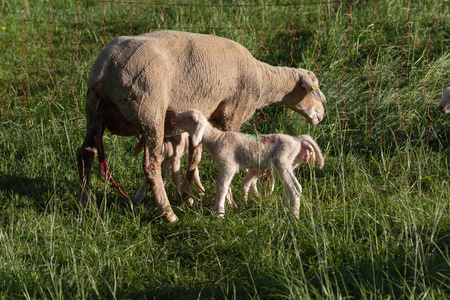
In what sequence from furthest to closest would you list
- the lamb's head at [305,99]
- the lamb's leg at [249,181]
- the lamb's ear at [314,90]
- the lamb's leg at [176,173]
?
the lamb's head at [305,99], the lamb's ear at [314,90], the lamb's leg at [176,173], the lamb's leg at [249,181]

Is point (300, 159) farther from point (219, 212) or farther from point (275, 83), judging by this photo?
point (275, 83)

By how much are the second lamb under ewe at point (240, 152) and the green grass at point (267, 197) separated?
152 mm

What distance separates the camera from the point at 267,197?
164 inches

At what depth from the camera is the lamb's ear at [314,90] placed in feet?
16.4

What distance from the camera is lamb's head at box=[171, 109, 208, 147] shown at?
4.20 m

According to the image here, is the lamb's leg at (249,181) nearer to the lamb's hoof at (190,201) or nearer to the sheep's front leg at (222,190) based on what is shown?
the sheep's front leg at (222,190)

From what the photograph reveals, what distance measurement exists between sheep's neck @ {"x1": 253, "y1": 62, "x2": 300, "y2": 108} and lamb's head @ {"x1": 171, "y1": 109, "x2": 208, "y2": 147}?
0.89 metres

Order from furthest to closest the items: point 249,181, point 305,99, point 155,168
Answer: point 305,99, point 249,181, point 155,168

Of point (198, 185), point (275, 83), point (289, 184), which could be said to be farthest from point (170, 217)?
point (275, 83)

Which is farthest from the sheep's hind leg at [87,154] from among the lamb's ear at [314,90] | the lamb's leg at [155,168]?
the lamb's ear at [314,90]

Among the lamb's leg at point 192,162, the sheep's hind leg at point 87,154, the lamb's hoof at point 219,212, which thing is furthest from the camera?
the lamb's leg at point 192,162

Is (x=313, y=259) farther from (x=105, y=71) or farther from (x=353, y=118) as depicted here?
(x=353, y=118)

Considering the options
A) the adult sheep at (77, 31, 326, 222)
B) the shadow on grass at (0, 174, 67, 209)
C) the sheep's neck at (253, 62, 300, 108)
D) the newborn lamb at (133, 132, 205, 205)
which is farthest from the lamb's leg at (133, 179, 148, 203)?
the sheep's neck at (253, 62, 300, 108)

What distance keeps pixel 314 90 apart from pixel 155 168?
165 cm
